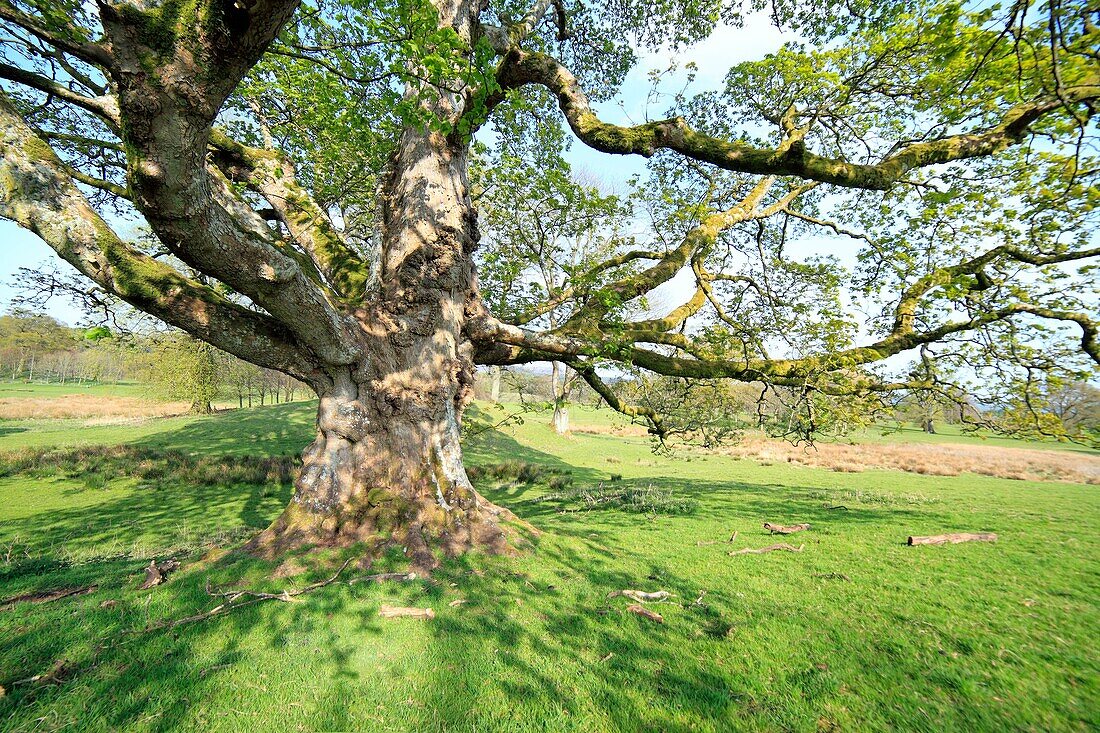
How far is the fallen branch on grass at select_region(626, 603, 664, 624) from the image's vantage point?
440 centimetres

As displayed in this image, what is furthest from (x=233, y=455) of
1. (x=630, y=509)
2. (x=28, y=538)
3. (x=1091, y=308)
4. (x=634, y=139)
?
(x=1091, y=308)

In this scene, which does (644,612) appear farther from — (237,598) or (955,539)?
(955,539)

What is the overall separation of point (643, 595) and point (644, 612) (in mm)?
502

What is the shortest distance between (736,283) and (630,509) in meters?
6.63

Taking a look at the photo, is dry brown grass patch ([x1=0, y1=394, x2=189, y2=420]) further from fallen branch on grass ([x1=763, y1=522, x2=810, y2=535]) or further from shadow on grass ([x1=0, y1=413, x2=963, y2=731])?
fallen branch on grass ([x1=763, y1=522, x2=810, y2=535])

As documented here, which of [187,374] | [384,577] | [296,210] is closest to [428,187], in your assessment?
[296,210]

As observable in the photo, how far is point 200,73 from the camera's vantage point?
298 centimetres

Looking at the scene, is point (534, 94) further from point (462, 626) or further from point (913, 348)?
point (462, 626)

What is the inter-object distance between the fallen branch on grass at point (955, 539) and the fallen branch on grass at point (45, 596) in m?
11.8

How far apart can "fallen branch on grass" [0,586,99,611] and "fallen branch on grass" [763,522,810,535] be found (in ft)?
33.1

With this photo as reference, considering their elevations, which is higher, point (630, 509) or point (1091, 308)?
point (1091, 308)

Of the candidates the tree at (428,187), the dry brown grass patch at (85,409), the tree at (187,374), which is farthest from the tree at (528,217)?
the dry brown grass patch at (85,409)

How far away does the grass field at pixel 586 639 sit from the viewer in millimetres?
2965

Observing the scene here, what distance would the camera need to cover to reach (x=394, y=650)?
147 inches
